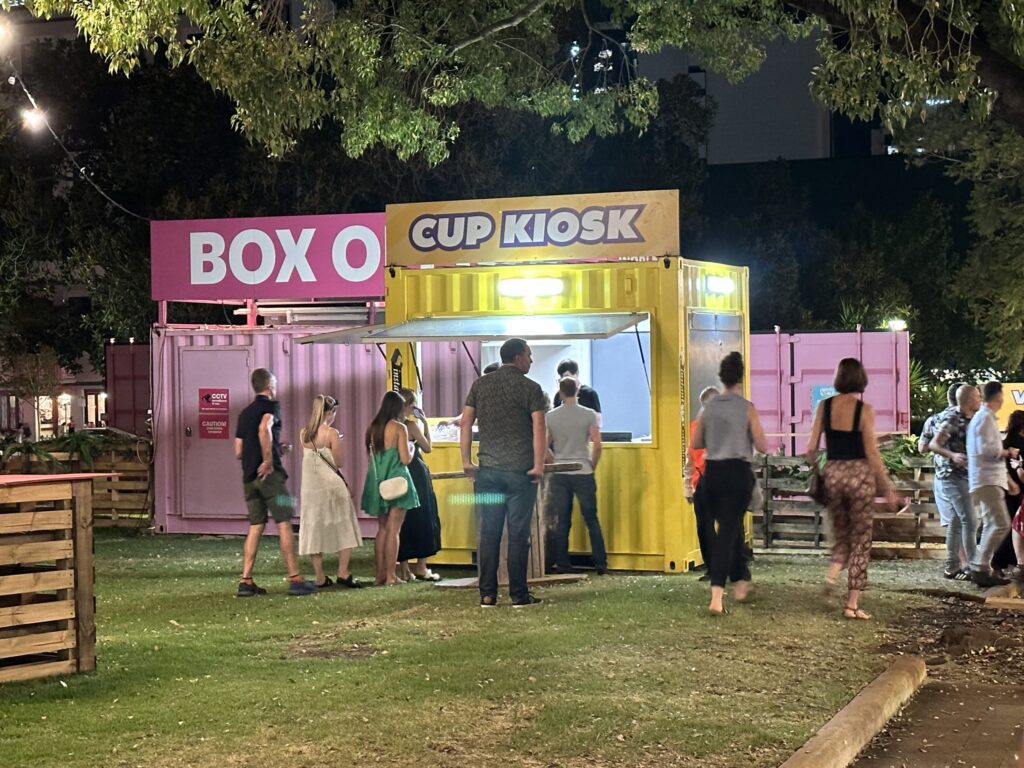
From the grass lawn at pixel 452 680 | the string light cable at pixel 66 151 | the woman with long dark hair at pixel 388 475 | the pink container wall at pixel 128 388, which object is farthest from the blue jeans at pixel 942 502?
the string light cable at pixel 66 151

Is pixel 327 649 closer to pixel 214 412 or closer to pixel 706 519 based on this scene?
pixel 706 519

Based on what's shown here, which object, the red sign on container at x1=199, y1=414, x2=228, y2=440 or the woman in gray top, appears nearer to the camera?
the woman in gray top

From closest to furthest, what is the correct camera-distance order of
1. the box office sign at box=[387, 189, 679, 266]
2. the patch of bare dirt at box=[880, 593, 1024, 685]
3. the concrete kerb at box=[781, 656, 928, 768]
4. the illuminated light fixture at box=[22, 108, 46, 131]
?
the concrete kerb at box=[781, 656, 928, 768], the patch of bare dirt at box=[880, 593, 1024, 685], the box office sign at box=[387, 189, 679, 266], the illuminated light fixture at box=[22, 108, 46, 131]

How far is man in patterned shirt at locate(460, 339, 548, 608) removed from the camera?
10.8 metres

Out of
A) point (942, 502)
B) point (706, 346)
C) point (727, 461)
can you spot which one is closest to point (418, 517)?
point (706, 346)

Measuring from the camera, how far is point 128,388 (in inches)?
1185

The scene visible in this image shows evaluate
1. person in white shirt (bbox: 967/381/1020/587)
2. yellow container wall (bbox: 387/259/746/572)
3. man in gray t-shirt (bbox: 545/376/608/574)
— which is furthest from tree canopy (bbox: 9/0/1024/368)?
man in gray t-shirt (bbox: 545/376/608/574)

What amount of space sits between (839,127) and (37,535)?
43.9 meters

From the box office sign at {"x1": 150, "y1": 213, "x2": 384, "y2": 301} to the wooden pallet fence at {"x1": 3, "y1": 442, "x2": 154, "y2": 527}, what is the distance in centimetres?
234

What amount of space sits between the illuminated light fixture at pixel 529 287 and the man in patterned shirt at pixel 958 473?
3590 mm

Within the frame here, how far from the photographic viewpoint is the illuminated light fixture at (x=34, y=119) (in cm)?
3471

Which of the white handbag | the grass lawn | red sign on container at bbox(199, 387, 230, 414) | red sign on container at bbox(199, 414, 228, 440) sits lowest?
the grass lawn

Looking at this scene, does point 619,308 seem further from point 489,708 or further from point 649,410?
point 489,708

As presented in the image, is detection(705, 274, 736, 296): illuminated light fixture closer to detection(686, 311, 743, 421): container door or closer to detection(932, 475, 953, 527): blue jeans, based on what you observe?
detection(686, 311, 743, 421): container door
